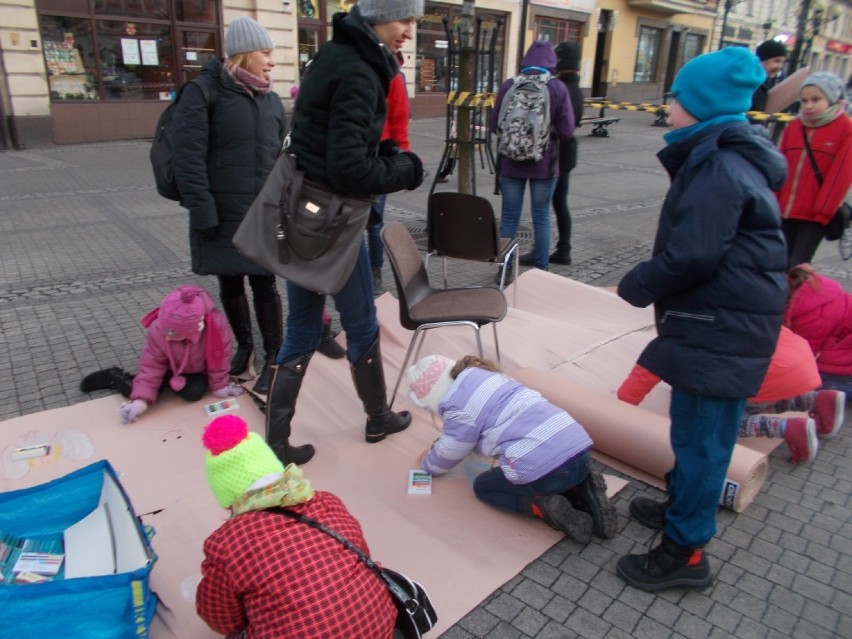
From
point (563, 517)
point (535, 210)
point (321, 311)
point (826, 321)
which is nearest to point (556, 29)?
point (535, 210)

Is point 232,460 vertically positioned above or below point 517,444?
above

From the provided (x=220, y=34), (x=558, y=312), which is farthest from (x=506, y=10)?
(x=558, y=312)

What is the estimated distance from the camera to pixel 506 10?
19531 mm

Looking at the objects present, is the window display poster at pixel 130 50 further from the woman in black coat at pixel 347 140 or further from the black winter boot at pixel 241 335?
the woman in black coat at pixel 347 140

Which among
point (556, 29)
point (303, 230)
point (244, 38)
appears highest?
point (556, 29)

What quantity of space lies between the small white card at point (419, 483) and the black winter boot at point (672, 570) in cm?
84

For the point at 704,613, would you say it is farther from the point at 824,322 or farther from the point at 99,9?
the point at 99,9

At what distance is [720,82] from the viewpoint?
1868mm

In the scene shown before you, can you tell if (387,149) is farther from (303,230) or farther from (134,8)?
(134,8)

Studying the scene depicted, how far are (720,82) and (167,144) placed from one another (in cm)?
236

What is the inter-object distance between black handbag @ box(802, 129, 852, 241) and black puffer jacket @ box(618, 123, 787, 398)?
2377mm

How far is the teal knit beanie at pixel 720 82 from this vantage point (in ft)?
6.09

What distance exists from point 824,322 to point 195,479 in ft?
10.1

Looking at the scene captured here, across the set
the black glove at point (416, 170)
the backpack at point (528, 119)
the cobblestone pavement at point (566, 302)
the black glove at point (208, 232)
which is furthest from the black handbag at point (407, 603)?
the backpack at point (528, 119)
